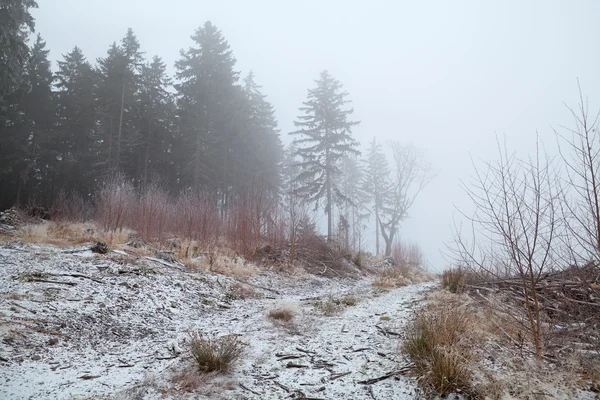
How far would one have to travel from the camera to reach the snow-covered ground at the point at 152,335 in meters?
2.68

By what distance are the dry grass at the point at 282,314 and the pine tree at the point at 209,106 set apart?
17.5m

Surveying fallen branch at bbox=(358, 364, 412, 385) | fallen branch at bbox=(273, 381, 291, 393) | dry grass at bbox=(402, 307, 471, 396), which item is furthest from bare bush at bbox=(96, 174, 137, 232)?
dry grass at bbox=(402, 307, 471, 396)

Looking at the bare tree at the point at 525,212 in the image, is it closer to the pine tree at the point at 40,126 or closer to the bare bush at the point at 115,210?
the bare bush at the point at 115,210

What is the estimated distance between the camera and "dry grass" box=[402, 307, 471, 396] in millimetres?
2451

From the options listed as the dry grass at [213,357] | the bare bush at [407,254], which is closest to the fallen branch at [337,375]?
the dry grass at [213,357]

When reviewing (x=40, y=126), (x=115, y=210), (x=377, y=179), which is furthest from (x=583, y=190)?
(x=40, y=126)

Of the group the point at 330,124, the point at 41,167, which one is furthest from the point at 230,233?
the point at 41,167

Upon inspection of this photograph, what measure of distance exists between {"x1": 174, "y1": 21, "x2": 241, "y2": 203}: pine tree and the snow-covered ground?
15.7m

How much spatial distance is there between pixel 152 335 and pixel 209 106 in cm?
2068

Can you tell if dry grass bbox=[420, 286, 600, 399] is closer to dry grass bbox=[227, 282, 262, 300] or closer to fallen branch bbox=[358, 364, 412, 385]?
fallen branch bbox=[358, 364, 412, 385]

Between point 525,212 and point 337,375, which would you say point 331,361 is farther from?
point 525,212

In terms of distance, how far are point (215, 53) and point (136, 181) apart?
37.4ft

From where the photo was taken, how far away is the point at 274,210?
12344 mm

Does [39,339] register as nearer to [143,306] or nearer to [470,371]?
[143,306]
